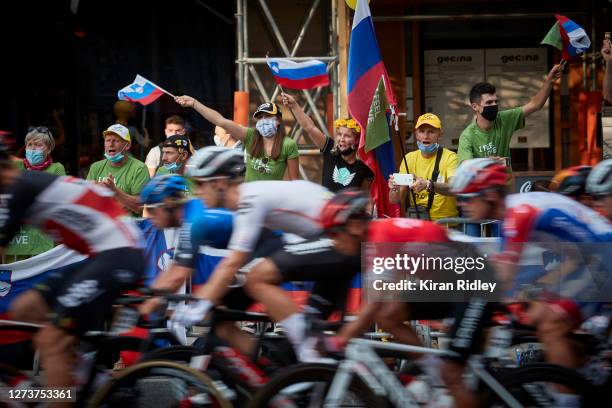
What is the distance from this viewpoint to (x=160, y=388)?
6023mm

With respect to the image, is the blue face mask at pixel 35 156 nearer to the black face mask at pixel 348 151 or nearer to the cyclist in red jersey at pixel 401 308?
the black face mask at pixel 348 151

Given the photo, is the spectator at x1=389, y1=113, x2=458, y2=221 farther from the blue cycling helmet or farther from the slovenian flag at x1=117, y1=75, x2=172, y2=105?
the slovenian flag at x1=117, y1=75, x2=172, y2=105

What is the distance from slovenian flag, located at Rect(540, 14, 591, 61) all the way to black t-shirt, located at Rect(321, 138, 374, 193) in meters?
2.31

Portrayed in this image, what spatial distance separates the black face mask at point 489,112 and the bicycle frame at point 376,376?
4.12 m

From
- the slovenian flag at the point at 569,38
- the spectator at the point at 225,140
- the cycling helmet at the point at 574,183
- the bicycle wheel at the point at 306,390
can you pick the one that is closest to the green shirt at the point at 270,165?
the spectator at the point at 225,140

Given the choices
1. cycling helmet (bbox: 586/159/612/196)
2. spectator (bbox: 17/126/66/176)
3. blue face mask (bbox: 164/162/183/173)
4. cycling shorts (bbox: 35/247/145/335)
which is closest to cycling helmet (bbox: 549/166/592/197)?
cycling helmet (bbox: 586/159/612/196)

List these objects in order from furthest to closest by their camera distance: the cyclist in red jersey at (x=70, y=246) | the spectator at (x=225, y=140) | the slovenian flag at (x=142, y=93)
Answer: the slovenian flag at (x=142, y=93) → the spectator at (x=225, y=140) → the cyclist in red jersey at (x=70, y=246)

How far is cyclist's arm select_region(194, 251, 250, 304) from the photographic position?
6.36 m

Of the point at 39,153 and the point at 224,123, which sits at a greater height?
the point at 224,123

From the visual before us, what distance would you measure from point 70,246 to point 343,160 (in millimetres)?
3881

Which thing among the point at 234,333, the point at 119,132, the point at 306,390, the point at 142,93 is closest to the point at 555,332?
the point at 306,390

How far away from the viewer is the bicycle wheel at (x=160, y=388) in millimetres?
5930

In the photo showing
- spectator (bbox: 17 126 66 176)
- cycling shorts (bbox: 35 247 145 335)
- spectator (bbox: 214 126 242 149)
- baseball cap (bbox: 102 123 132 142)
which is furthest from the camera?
spectator (bbox: 214 126 242 149)

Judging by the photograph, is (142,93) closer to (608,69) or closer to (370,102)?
(370,102)
